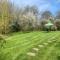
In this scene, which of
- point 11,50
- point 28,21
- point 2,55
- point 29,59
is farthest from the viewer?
point 28,21

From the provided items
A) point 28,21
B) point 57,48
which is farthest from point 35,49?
point 28,21

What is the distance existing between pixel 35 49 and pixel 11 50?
36.8 inches

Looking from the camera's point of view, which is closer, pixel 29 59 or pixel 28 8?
pixel 29 59

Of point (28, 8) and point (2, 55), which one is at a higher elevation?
point (28, 8)

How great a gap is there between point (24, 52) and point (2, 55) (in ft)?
2.57

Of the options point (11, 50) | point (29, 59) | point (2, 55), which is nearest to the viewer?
point (29, 59)

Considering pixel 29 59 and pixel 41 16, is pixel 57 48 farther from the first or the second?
pixel 41 16

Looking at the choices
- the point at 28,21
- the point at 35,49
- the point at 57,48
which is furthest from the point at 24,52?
the point at 28,21

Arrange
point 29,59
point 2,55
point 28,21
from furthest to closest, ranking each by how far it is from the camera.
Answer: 1. point 28,21
2. point 2,55
3. point 29,59

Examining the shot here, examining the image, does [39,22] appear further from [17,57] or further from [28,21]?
[17,57]

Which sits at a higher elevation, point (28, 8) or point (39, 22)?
point (28, 8)

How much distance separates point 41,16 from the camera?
75.3ft

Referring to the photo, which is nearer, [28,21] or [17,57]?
[17,57]

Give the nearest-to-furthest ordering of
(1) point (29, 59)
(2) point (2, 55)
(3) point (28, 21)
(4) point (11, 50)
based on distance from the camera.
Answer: (1) point (29, 59) < (2) point (2, 55) < (4) point (11, 50) < (3) point (28, 21)
